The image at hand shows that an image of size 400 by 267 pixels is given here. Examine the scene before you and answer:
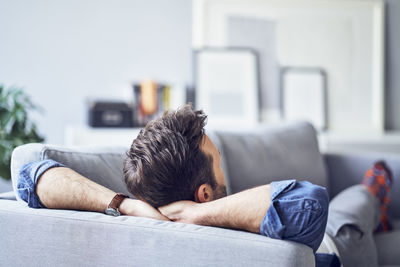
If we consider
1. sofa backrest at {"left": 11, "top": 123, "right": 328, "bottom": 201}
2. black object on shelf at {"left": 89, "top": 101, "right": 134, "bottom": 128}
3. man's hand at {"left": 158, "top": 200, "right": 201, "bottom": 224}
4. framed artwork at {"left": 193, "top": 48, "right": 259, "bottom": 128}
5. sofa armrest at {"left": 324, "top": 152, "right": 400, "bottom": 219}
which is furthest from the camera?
framed artwork at {"left": 193, "top": 48, "right": 259, "bottom": 128}

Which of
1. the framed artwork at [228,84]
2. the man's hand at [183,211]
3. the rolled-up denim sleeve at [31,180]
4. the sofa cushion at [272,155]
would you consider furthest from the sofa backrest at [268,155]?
the framed artwork at [228,84]

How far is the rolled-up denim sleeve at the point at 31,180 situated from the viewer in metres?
1.17

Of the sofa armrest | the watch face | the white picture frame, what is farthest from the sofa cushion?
the white picture frame

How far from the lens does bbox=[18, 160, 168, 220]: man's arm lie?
116cm

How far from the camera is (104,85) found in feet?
11.0

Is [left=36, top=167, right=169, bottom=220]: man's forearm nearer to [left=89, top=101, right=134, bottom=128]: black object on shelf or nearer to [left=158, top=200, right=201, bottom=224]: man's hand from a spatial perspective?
[left=158, top=200, right=201, bottom=224]: man's hand

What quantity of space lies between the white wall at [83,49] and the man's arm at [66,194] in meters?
2.15

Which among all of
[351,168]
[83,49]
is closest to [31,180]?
[351,168]

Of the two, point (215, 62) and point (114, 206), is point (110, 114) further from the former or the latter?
point (114, 206)

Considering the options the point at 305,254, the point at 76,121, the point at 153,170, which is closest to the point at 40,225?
the point at 153,170

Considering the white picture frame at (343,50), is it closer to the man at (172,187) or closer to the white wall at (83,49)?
the white wall at (83,49)

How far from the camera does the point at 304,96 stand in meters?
3.49

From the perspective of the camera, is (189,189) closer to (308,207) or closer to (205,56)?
(308,207)

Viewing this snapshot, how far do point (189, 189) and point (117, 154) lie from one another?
0.50 metres
